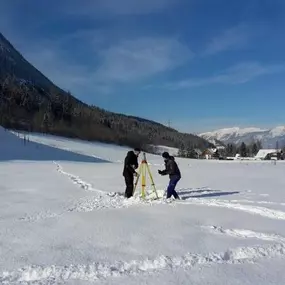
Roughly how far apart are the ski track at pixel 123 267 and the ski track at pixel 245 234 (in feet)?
3.44

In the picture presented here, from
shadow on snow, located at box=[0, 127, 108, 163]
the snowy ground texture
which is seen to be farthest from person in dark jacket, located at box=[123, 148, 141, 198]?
shadow on snow, located at box=[0, 127, 108, 163]

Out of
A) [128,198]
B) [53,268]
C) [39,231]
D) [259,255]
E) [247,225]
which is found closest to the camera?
[53,268]

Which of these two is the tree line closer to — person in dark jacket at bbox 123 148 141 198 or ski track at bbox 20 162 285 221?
person in dark jacket at bbox 123 148 141 198

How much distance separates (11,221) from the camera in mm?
10906

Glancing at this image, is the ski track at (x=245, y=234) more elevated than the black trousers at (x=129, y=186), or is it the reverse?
the black trousers at (x=129, y=186)

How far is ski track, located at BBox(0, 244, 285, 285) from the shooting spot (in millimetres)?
6391

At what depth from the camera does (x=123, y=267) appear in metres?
6.91

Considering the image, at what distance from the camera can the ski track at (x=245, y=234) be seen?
912cm

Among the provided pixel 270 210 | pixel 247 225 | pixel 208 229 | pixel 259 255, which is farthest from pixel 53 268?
pixel 270 210

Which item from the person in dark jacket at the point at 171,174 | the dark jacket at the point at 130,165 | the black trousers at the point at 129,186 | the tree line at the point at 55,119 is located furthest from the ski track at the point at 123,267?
the tree line at the point at 55,119

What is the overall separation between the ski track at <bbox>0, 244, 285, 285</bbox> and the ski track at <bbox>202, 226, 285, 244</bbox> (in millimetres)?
1048

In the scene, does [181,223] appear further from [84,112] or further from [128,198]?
[84,112]

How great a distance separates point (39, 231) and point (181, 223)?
11.7 feet

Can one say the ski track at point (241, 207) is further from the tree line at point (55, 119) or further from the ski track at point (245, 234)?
the tree line at point (55, 119)
